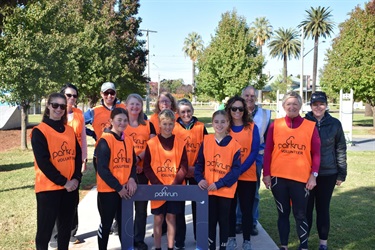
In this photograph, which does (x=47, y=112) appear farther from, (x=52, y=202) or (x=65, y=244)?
(x=65, y=244)

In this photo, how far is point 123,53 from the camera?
26.9 metres

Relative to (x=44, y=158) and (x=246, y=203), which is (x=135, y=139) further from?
(x=246, y=203)

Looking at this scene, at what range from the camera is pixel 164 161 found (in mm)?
4332

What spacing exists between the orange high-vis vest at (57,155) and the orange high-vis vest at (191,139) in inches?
54.5

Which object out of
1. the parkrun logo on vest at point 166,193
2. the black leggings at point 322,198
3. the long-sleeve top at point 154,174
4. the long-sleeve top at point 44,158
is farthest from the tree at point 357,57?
the long-sleeve top at point 44,158

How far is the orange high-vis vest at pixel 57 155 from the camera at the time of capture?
146 inches

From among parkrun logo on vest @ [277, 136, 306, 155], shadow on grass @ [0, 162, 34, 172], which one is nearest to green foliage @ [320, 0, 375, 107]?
shadow on grass @ [0, 162, 34, 172]

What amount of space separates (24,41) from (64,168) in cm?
1104

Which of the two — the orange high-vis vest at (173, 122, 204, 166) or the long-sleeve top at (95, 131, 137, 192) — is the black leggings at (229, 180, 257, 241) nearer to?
the orange high-vis vest at (173, 122, 204, 166)

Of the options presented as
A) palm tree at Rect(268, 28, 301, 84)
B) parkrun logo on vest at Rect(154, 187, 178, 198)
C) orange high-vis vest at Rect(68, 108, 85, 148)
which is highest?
palm tree at Rect(268, 28, 301, 84)

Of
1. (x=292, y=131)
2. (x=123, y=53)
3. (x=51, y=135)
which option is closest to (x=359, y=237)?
(x=292, y=131)

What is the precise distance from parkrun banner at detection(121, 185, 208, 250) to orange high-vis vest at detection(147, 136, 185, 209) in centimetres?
28

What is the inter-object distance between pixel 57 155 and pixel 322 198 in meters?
3.02

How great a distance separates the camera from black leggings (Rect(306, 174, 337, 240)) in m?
4.57
